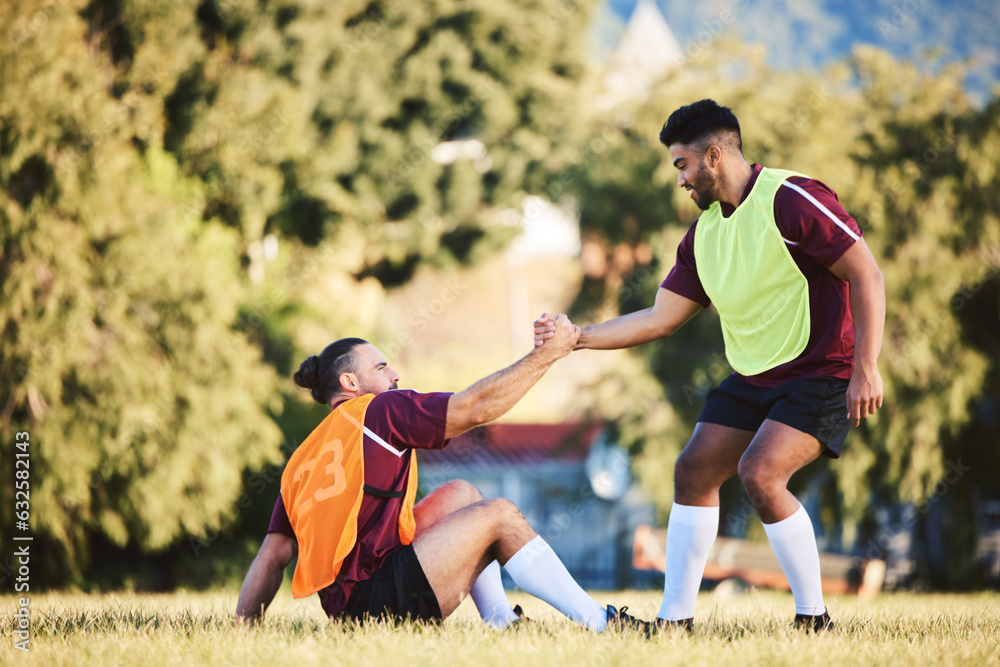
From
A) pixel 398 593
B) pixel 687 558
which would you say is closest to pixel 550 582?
pixel 398 593

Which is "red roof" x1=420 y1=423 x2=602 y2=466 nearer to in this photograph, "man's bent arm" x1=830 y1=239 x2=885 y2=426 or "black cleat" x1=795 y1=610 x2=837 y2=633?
"black cleat" x1=795 y1=610 x2=837 y2=633

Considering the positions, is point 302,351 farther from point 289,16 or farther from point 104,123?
point 289,16

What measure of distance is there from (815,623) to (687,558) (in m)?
0.57

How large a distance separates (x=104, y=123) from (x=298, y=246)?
5882 millimetres

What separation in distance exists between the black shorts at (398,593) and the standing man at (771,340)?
1.05 m

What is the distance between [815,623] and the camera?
3.49 meters

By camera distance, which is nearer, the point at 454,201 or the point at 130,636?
the point at 130,636

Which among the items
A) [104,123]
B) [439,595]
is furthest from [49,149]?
[439,595]

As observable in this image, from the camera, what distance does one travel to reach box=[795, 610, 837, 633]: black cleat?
3453mm

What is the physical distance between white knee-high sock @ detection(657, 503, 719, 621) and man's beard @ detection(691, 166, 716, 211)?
139cm

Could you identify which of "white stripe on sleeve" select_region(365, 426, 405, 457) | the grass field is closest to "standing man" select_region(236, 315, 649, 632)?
"white stripe on sleeve" select_region(365, 426, 405, 457)

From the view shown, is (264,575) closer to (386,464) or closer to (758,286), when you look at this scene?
(386,464)

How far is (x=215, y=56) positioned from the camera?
1454cm

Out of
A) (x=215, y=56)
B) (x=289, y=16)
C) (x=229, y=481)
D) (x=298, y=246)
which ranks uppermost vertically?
(x=289, y=16)
